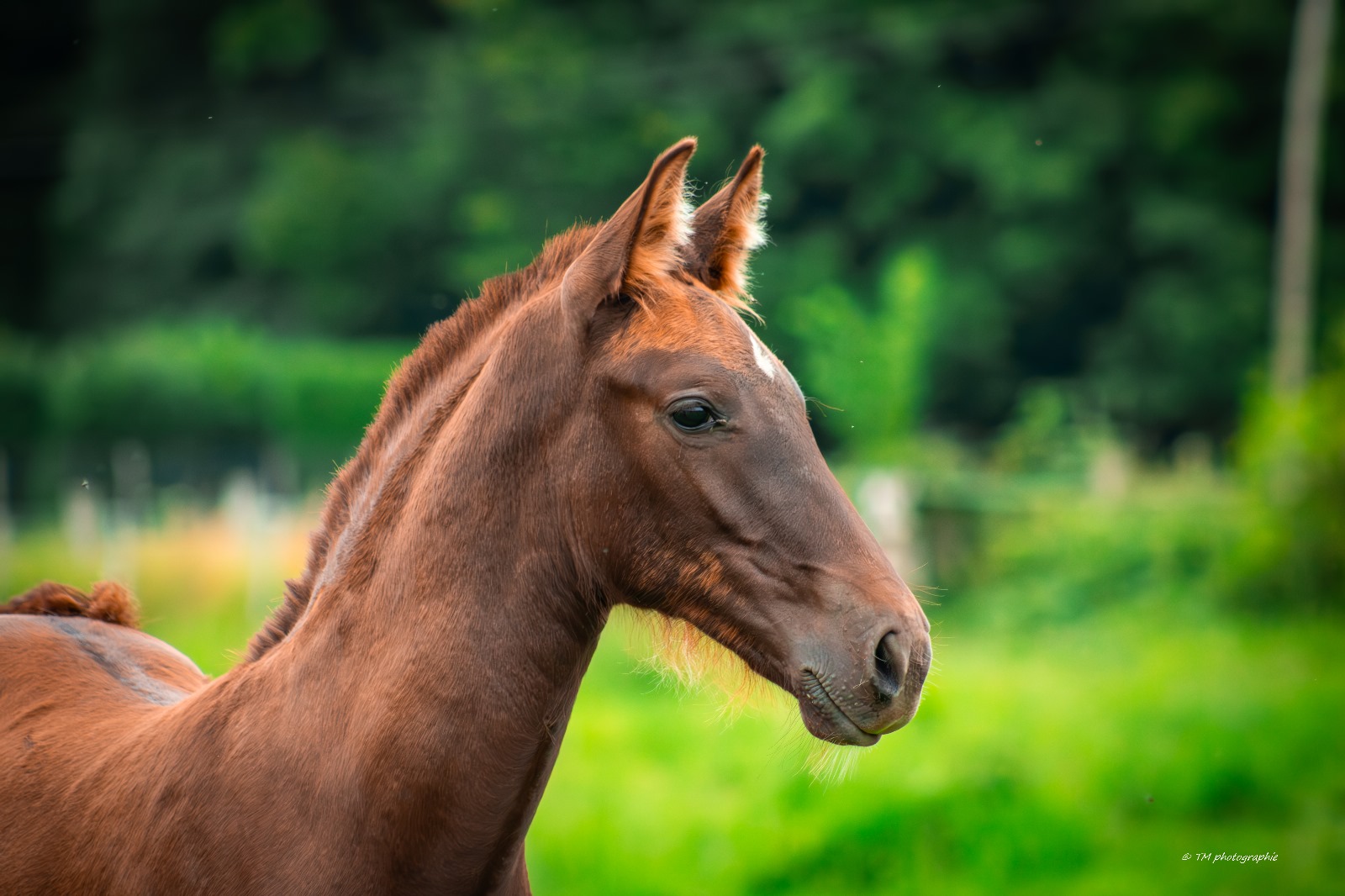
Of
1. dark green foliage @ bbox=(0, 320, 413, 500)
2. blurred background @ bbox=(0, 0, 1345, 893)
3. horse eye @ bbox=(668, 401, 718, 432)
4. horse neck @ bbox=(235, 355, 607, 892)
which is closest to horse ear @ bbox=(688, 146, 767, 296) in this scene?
horse eye @ bbox=(668, 401, 718, 432)

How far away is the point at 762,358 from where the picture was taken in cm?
226

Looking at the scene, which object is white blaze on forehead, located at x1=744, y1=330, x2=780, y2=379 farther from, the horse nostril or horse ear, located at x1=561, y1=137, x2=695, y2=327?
the horse nostril

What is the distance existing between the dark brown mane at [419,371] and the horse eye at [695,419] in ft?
1.57

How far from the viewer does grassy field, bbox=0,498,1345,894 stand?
5.90 meters

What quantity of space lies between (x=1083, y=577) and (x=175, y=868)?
12.2m

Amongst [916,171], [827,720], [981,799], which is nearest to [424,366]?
[827,720]

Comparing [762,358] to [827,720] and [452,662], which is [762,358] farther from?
[452,662]

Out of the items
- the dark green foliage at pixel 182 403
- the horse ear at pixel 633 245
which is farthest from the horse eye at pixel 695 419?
the dark green foliage at pixel 182 403

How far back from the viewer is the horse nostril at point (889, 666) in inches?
80.3

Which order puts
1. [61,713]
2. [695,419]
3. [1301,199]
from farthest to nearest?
[1301,199], [61,713], [695,419]

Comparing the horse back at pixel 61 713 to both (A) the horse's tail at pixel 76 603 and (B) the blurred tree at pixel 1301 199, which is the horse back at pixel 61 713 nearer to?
(A) the horse's tail at pixel 76 603

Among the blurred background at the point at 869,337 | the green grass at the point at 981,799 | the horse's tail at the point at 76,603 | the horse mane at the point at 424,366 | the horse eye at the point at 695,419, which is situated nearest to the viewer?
the horse eye at the point at 695,419

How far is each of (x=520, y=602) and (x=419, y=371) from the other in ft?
2.10

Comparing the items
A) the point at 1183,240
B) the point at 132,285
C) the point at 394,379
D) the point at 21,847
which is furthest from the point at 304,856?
the point at 132,285
